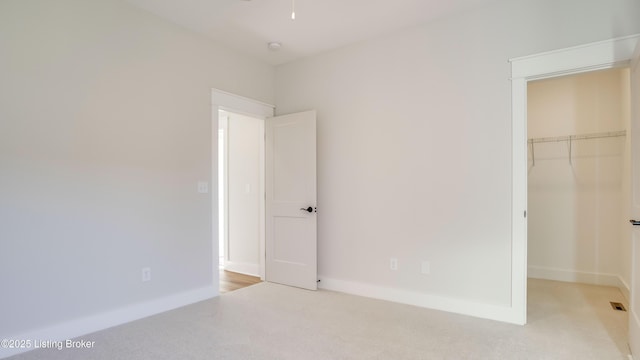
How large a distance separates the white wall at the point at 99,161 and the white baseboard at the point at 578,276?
411cm

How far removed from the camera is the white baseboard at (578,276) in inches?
154

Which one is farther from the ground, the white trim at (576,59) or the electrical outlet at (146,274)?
the white trim at (576,59)

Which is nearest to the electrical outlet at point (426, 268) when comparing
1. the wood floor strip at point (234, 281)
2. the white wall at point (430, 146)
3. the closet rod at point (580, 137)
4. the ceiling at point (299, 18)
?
the white wall at point (430, 146)

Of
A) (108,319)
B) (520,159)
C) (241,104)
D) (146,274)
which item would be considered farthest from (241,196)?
(520,159)

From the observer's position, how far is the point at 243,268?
15.6 ft

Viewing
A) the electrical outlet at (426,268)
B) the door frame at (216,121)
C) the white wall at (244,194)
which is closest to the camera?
the electrical outlet at (426,268)

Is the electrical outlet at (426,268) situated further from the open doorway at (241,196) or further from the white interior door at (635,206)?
the open doorway at (241,196)

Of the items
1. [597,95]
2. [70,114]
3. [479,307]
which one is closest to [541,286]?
[479,307]

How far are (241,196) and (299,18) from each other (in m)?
2.62

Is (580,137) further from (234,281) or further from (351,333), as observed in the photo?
(234,281)

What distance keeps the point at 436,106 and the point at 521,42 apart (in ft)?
2.79

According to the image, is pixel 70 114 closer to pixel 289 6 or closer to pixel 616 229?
pixel 289 6

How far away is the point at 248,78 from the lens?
4.10 meters

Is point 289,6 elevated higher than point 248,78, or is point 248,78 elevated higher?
point 289,6
